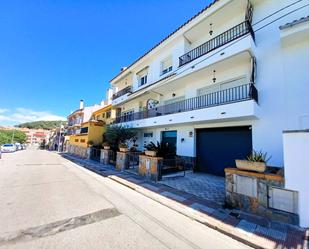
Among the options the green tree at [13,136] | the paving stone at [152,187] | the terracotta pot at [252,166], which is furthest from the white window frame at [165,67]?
the green tree at [13,136]

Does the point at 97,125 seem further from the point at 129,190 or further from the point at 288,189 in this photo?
the point at 288,189

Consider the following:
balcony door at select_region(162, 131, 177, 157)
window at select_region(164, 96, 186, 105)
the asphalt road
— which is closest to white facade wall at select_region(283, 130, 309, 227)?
the asphalt road

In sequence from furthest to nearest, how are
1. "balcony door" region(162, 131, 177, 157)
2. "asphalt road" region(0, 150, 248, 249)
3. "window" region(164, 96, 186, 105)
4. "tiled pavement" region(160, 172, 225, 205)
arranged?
"window" region(164, 96, 186, 105)
"balcony door" region(162, 131, 177, 157)
"tiled pavement" region(160, 172, 225, 205)
"asphalt road" region(0, 150, 248, 249)

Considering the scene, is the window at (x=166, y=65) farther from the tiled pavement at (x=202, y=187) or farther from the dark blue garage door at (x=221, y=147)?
the tiled pavement at (x=202, y=187)

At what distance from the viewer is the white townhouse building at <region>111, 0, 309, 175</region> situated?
793cm

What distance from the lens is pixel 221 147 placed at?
10641 millimetres

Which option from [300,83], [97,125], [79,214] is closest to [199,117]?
[300,83]

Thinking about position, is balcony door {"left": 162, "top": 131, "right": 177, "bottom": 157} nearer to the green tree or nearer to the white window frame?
the white window frame

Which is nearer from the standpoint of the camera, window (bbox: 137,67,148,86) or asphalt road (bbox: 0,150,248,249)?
asphalt road (bbox: 0,150,248,249)

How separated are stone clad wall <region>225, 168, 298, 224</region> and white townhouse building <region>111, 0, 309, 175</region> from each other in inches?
159

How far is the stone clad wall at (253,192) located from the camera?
466 cm

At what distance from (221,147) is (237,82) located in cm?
418

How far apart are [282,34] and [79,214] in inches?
435

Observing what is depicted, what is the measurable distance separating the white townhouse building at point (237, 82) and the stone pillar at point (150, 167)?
12.1 feet
